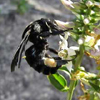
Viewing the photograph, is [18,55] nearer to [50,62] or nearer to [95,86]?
[50,62]

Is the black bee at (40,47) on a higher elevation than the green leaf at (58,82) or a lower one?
higher

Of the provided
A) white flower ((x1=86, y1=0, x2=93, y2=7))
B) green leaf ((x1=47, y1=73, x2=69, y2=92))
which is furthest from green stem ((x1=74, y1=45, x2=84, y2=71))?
green leaf ((x1=47, y1=73, x2=69, y2=92))

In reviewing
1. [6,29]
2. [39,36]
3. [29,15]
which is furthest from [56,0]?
[39,36]

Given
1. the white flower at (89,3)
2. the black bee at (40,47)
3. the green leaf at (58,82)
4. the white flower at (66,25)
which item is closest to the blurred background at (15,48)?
the green leaf at (58,82)

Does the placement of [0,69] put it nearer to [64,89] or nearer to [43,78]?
[43,78]

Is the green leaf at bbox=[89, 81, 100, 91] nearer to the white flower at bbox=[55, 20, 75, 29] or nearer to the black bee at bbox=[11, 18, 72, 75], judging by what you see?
the black bee at bbox=[11, 18, 72, 75]

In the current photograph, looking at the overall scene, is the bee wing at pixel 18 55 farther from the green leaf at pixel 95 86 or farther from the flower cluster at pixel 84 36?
the green leaf at pixel 95 86
